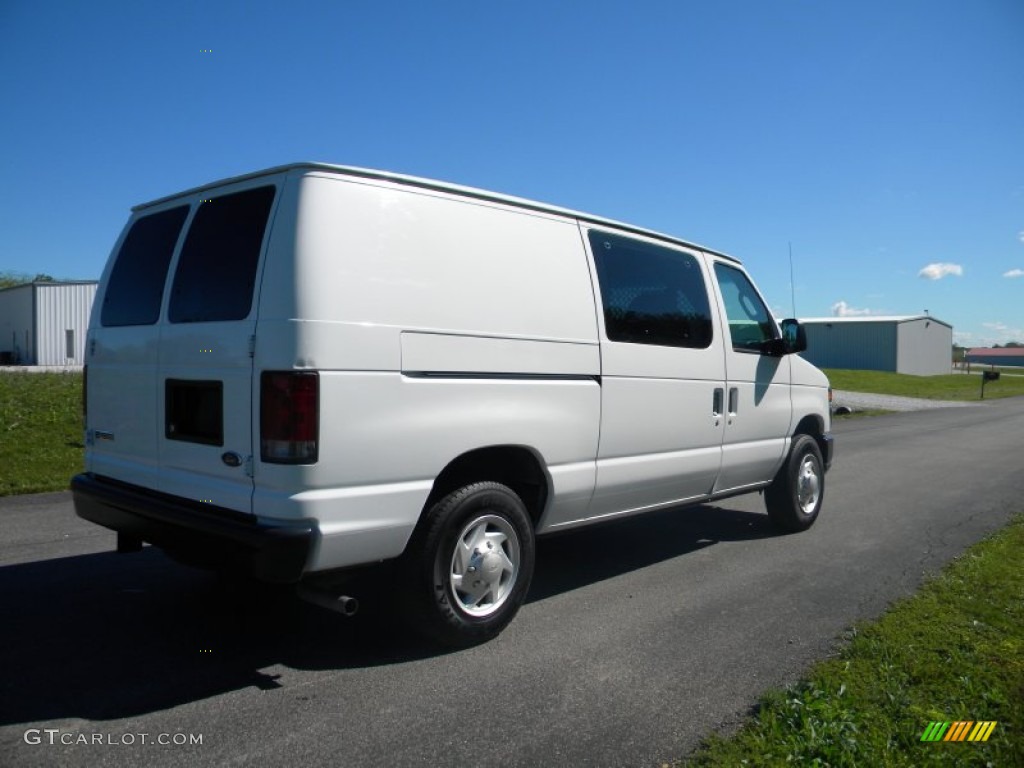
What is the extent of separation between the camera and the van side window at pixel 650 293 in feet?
16.4

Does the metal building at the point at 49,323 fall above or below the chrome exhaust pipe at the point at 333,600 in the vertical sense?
above

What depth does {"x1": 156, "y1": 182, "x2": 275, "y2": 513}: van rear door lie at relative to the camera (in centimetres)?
366

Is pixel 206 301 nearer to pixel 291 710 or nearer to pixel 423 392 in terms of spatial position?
pixel 423 392

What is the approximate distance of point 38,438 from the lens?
10.6 m

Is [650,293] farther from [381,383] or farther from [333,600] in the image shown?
[333,600]

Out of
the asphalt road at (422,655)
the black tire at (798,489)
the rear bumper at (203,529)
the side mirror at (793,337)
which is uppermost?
the side mirror at (793,337)

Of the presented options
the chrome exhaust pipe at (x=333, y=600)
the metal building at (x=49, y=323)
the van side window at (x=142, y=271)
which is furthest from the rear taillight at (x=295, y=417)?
the metal building at (x=49, y=323)

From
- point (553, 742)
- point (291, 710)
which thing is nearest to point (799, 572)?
point (553, 742)

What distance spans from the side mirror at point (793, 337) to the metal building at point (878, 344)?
5613 cm

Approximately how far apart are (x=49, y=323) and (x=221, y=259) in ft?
138

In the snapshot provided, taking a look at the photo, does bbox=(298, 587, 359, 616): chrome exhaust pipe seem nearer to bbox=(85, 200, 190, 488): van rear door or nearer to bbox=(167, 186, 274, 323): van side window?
bbox=(85, 200, 190, 488): van rear door

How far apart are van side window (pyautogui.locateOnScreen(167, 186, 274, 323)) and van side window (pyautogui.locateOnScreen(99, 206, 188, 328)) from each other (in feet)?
0.65

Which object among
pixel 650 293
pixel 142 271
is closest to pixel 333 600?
pixel 142 271

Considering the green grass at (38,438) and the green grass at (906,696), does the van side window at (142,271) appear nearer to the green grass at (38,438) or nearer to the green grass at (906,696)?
the green grass at (906,696)
